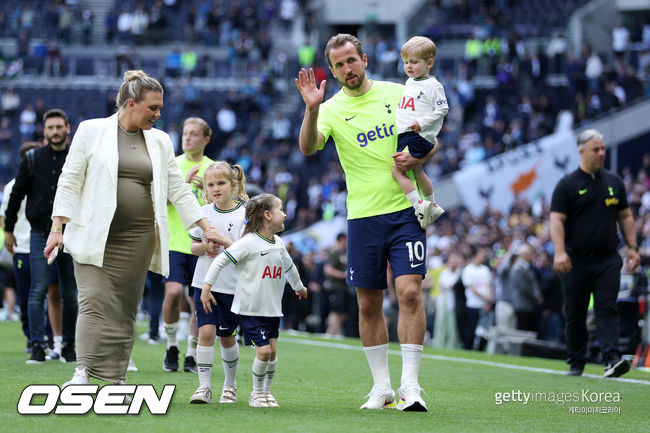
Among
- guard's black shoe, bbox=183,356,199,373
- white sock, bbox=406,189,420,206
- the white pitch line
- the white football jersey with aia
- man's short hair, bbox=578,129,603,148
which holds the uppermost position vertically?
man's short hair, bbox=578,129,603,148

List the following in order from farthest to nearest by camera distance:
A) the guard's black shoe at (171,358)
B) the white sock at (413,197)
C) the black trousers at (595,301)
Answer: the black trousers at (595,301) → the guard's black shoe at (171,358) → the white sock at (413,197)

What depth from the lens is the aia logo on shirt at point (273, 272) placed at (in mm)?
7312

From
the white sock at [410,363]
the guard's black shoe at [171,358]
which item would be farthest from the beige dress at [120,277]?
the guard's black shoe at [171,358]

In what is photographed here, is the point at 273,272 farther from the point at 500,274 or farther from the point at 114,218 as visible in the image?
the point at 500,274

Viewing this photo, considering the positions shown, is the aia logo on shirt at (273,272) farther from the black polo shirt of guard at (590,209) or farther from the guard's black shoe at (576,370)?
the guard's black shoe at (576,370)

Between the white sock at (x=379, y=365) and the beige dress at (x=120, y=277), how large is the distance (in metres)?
1.55

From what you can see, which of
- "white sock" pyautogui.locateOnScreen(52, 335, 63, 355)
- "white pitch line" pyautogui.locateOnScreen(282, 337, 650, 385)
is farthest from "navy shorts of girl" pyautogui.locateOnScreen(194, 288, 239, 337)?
"white pitch line" pyautogui.locateOnScreen(282, 337, 650, 385)

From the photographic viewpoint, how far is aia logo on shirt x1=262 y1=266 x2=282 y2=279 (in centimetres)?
731

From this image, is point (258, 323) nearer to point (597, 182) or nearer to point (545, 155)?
point (597, 182)

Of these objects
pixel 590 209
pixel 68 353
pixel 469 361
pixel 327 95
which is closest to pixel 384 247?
pixel 590 209

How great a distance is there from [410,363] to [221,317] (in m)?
1.35

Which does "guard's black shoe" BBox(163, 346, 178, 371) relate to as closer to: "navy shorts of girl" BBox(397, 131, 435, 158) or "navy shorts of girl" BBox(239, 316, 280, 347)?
"navy shorts of girl" BBox(239, 316, 280, 347)

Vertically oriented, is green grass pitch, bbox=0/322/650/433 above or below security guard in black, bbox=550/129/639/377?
below

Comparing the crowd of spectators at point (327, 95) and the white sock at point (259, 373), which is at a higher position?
the crowd of spectators at point (327, 95)
